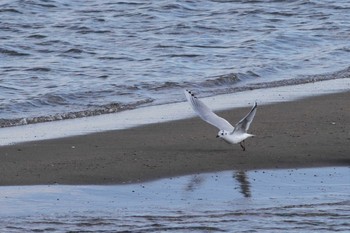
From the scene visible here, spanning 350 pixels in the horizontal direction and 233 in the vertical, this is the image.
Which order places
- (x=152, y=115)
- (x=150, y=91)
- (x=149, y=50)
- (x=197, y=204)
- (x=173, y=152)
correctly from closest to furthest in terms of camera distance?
1. (x=197, y=204)
2. (x=173, y=152)
3. (x=152, y=115)
4. (x=150, y=91)
5. (x=149, y=50)

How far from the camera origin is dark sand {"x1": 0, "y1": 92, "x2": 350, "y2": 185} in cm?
961

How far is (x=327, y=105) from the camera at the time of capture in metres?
13.2

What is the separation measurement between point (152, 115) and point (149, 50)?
21.7ft

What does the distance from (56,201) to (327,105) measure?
546cm

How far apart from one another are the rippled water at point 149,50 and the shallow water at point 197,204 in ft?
13.7

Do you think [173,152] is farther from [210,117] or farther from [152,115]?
[152,115]

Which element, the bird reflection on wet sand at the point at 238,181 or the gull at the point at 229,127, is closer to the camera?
the bird reflection on wet sand at the point at 238,181

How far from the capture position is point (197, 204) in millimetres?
8484

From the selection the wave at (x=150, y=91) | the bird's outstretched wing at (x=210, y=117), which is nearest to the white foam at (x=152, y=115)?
the wave at (x=150, y=91)

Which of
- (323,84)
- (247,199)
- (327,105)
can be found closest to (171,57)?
(323,84)

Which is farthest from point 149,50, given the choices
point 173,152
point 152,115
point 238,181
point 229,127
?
point 238,181

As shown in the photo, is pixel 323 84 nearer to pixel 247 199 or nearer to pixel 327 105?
pixel 327 105

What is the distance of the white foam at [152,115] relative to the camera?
12.0 metres

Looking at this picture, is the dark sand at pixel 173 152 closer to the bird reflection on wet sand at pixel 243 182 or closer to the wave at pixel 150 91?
the bird reflection on wet sand at pixel 243 182
